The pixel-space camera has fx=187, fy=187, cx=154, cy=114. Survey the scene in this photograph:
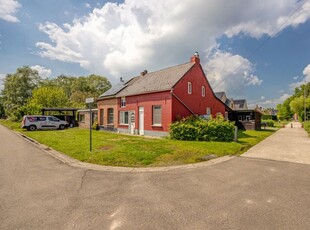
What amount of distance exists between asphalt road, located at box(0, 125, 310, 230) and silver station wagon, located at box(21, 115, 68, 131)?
17553 millimetres

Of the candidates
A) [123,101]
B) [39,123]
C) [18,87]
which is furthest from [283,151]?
[18,87]

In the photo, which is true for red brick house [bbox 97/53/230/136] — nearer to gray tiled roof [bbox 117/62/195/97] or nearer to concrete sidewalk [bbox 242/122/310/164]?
gray tiled roof [bbox 117/62/195/97]

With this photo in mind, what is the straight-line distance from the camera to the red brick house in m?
15.4

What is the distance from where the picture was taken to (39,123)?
2230 centimetres

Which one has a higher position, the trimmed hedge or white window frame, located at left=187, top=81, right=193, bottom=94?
white window frame, located at left=187, top=81, right=193, bottom=94

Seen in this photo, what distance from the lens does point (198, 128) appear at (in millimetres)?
13227

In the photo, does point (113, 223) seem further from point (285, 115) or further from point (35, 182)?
point (285, 115)

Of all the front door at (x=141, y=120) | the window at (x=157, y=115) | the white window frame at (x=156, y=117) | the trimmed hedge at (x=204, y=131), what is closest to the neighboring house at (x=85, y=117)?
the front door at (x=141, y=120)

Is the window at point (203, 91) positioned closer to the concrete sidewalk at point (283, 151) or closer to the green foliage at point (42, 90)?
the concrete sidewalk at point (283, 151)

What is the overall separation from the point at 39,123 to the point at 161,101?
16.0 meters

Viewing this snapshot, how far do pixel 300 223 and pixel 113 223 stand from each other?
10.8 feet

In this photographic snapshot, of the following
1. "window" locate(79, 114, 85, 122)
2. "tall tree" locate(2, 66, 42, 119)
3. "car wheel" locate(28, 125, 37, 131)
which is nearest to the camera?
"car wheel" locate(28, 125, 37, 131)

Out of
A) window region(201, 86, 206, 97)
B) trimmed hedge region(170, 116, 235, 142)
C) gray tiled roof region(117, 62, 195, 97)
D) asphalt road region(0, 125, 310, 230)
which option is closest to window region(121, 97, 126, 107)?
gray tiled roof region(117, 62, 195, 97)

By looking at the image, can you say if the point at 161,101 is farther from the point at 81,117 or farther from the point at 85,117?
the point at 81,117
